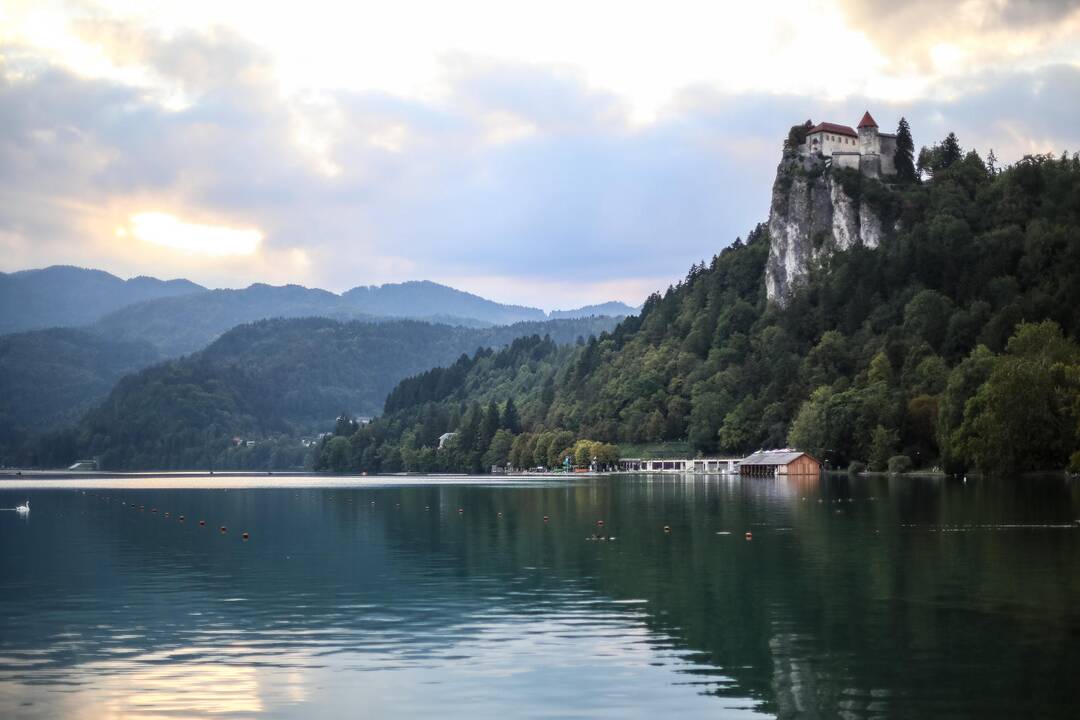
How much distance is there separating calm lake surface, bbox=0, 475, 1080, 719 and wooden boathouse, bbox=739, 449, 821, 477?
98.0 metres

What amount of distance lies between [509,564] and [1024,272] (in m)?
158

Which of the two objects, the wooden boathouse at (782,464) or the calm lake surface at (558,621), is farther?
the wooden boathouse at (782,464)

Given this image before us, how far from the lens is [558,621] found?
33531mm

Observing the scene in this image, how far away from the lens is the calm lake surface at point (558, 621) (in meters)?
23.8

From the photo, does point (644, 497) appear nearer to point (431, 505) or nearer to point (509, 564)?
point (431, 505)

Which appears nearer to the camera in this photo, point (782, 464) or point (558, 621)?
point (558, 621)

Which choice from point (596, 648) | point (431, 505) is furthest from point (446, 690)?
point (431, 505)

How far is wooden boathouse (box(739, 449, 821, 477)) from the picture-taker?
166 m

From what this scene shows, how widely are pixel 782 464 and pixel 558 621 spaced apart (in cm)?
13823

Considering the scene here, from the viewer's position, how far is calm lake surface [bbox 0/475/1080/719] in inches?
938

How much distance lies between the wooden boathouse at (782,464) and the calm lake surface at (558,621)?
9805 cm

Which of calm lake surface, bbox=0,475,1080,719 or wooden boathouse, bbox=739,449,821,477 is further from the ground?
wooden boathouse, bbox=739,449,821,477

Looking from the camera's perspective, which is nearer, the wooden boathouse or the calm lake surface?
the calm lake surface

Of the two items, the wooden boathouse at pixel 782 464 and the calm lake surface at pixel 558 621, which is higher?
the wooden boathouse at pixel 782 464
